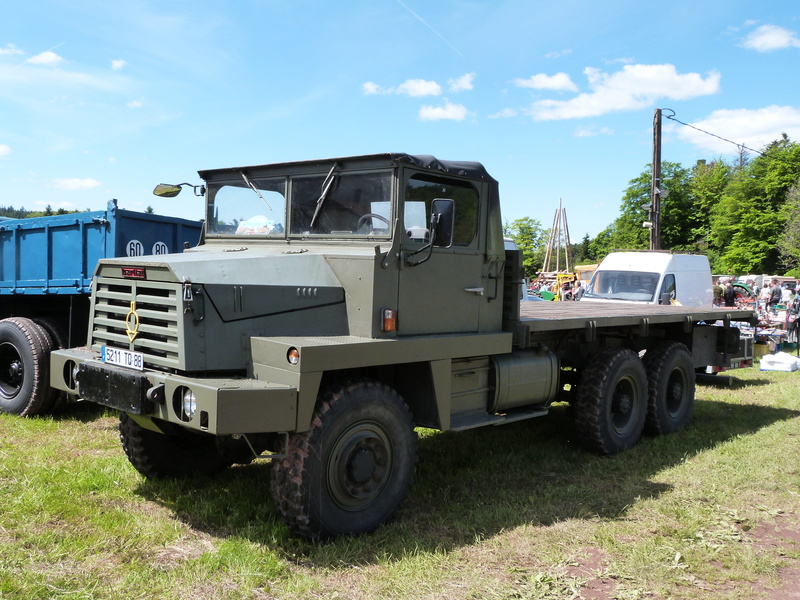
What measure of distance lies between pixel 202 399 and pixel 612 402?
436 cm

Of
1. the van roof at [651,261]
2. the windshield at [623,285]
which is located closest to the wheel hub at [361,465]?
the windshield at [623,285]

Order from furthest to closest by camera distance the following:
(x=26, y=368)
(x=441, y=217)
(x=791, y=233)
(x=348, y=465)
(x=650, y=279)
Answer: (x=791, y=233) → (x=650, y=279) → (x=26, y=368) → (x=441, y=217) → (x=348, y=465)

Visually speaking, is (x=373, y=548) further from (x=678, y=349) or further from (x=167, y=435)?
(x=678, y=349)

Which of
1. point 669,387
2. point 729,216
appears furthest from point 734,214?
point 669,387

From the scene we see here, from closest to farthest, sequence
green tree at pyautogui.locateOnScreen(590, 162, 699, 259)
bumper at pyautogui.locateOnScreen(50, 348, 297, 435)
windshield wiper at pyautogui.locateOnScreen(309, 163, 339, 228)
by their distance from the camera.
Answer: bumper at pyautogui.locateOnScreen(50, 348, 297, 435) → windshield wiper at pyautogui.locateOnScreen(309, 163, 339, 228) → green tree at pyautogui.locateOnScreen(590, 162, 699, 259)

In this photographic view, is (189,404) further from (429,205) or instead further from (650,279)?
(650,279)

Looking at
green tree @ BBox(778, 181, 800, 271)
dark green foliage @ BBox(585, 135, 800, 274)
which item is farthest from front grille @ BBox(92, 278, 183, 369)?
green tree @ BBox(778, 181, 800, 271)

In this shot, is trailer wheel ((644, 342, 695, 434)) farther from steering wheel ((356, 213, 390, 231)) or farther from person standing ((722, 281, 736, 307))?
person standing ((722, 281, 736, 307))

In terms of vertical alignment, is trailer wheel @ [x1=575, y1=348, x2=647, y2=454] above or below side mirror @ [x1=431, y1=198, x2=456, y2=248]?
below

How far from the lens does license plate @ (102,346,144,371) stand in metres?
4.39

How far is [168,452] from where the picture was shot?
5402 millimetres

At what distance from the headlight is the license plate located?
0.54 m

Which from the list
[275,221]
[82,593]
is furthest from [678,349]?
[82,593]

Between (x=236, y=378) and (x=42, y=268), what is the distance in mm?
4663
